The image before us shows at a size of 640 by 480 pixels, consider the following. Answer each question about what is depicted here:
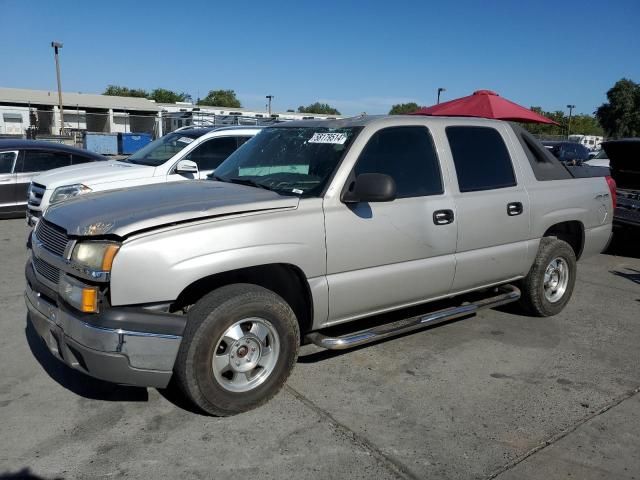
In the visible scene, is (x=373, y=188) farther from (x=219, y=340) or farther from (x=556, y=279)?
(x=556, y=279)

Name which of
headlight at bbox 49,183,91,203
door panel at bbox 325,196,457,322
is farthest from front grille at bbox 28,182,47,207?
door panel at bbox 325,196,457,322

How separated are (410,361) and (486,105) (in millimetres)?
7409

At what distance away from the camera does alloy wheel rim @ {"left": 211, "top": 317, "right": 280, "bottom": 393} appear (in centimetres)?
334

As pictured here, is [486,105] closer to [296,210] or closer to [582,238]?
[582,238]

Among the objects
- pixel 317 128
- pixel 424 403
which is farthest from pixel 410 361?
pixel 317 128

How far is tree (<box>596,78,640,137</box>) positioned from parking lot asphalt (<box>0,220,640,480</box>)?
49.5 metres

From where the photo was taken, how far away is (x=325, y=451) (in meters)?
3.13

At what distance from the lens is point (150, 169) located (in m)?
7.82

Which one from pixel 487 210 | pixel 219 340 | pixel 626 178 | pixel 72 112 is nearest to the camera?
pixel 219 340

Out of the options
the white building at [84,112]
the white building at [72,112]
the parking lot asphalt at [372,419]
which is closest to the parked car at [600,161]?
the parking lot asphalt at [372,419]

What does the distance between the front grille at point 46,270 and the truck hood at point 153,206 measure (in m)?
0.27

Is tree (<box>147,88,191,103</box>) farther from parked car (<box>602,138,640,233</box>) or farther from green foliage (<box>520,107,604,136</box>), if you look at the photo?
parked car (<box>602,138,640,233</box>)

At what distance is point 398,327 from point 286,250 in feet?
3.60

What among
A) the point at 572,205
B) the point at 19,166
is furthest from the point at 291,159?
the point at 19,166
